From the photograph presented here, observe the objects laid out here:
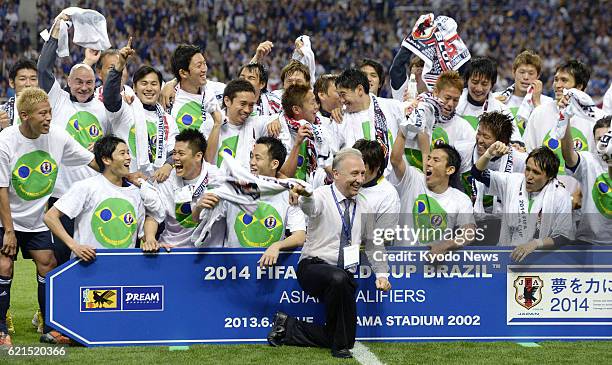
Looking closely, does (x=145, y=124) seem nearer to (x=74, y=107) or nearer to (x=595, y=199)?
(x=74, y=107)

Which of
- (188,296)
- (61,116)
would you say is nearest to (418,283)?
(188,296)

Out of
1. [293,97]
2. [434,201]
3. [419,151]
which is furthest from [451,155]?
[293,97]

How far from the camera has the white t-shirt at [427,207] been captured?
23.4 ft

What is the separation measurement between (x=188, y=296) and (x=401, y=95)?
3535 mm

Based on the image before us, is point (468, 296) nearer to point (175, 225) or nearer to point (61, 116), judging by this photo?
point (175, 225)

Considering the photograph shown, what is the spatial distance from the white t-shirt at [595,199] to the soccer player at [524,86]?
144 cm

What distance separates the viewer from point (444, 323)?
6.92 m

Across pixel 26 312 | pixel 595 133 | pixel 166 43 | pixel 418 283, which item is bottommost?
pixel 26 312

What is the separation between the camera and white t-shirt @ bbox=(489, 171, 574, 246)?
7.08 m

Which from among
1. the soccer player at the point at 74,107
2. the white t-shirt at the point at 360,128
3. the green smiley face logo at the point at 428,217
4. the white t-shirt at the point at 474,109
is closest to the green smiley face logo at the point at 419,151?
the white t-shirt at the point at 360,128

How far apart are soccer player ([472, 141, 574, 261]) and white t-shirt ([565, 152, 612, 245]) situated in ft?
0.89

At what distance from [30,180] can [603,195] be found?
442 cm

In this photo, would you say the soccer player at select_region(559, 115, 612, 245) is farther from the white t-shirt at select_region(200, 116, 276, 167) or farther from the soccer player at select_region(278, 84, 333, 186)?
the white t-shirt at select_region(200, 116, 276, 167)

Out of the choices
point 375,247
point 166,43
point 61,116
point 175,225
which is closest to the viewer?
point 375,247
